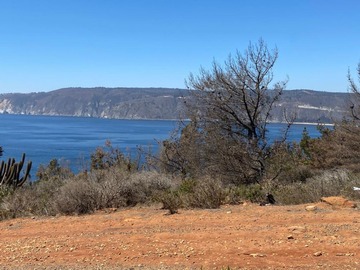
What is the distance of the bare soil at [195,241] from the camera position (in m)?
5.96

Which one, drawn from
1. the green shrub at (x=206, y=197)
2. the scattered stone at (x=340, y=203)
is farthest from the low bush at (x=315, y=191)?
the green shrub at (x=206, y=197)

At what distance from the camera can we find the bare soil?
19.6 feet

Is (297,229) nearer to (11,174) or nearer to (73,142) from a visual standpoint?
(11,174)

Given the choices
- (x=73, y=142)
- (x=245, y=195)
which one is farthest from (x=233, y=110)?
(x=73, y=142)

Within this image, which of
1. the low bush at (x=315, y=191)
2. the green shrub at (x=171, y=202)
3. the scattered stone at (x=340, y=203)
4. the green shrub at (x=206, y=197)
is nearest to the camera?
the scattered stone at (x=340, y=203)

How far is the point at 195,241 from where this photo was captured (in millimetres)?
6906

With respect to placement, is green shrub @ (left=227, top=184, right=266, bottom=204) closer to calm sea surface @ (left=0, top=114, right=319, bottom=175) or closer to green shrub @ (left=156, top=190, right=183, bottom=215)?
green shrub @ (left=156, top=190, right=183, bottom=215)

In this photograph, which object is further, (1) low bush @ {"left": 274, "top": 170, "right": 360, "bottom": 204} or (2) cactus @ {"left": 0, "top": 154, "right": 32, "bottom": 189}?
(2) cactus @ {"left": 0, "top": 154, "right": 32, "bottom": 189}

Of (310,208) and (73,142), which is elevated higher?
(310,208)

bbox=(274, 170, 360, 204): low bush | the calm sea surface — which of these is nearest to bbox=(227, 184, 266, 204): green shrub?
bbox=(274, 170, 360, 204): low bush

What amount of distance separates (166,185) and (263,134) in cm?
572

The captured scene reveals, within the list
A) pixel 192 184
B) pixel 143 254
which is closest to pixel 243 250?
pixel 143 254

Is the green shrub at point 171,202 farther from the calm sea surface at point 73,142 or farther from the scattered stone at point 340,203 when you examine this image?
the calm sea surface at point 73,142

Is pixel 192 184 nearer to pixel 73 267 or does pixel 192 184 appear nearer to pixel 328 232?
pixel 328 232
